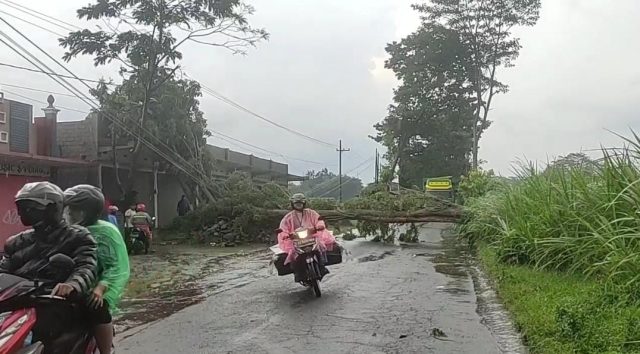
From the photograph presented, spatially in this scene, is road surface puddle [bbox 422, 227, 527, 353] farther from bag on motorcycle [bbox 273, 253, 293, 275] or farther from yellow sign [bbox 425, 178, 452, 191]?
yellow sign [bbox 425, 178, 452, 191]

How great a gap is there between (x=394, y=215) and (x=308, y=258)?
11.1 m

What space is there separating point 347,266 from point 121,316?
656 centimetres

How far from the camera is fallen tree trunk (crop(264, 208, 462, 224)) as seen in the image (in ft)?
67.4

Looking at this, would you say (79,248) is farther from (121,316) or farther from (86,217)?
(121,316)

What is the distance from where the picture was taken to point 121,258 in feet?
14.9

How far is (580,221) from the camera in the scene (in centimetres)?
886

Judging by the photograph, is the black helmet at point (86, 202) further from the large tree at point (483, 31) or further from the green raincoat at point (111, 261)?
the large tree at point (483, 31)

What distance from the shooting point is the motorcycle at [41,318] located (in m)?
3.28

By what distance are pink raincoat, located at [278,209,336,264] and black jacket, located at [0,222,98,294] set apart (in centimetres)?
671

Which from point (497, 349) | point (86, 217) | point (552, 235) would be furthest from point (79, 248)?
point (552, 235)

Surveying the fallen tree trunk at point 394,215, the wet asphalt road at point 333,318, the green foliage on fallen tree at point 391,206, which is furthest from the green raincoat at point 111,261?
the green foliage on fallen tree at point 391,206

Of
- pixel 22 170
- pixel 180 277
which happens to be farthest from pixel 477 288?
pixel 22 170

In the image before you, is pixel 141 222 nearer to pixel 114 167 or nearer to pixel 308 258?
pixel 114 167

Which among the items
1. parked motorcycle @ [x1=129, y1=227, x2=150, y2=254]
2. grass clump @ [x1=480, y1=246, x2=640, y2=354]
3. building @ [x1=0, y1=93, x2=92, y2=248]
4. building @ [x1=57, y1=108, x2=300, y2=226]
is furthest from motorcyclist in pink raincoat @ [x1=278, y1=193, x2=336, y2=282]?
building @ [x1=57, y1=108, x2=300, y2=226]
